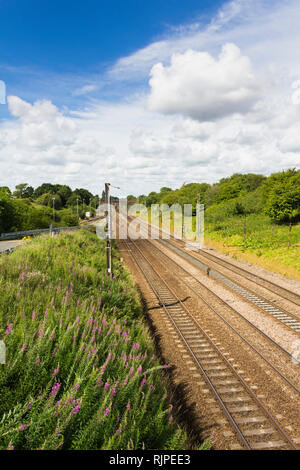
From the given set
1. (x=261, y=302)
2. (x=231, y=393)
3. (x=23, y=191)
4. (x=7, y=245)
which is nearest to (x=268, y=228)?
(x=261, y=302)

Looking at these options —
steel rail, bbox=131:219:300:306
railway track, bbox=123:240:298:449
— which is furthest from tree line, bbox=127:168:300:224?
railway track, bbox=123:240:298:449

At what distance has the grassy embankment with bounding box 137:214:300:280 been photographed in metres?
21.0

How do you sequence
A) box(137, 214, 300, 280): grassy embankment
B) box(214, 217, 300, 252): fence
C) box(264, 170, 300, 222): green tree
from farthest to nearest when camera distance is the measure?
box(264, 170, 300, 222): green tree < box(214, 217, 300, 252): fence < box(137, 214, 300, 280): grassy embankment

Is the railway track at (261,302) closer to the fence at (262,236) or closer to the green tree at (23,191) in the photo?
the fence at (262,236)

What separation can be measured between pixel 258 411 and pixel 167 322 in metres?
5.67

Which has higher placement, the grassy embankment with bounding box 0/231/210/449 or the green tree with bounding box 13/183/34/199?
the green tree with bounding box 13/183/34/199

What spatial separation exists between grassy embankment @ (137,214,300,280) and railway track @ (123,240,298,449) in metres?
11.1

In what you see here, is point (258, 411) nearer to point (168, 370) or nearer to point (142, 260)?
point (168, 370)

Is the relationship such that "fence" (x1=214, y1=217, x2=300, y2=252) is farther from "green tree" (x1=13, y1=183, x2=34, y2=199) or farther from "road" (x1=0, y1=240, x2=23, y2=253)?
"green tree" (x1=13, y1=183, x2=34, y2=199)

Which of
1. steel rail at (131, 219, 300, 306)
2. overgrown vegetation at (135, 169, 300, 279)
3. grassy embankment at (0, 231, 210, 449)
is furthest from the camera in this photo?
overgrown vegetation at (135, 169, 300, 279)

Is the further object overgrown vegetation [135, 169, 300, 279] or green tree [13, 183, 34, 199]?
green tree [13, 183, 34, 199]

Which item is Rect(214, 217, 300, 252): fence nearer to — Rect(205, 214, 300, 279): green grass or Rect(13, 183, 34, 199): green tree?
Rect(205, 214, 300, 279): green grass

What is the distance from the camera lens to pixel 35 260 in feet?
37.7

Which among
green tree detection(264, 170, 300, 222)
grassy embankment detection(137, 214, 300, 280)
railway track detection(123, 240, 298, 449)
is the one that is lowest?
railway track detection(123, 240, 298, 449)
